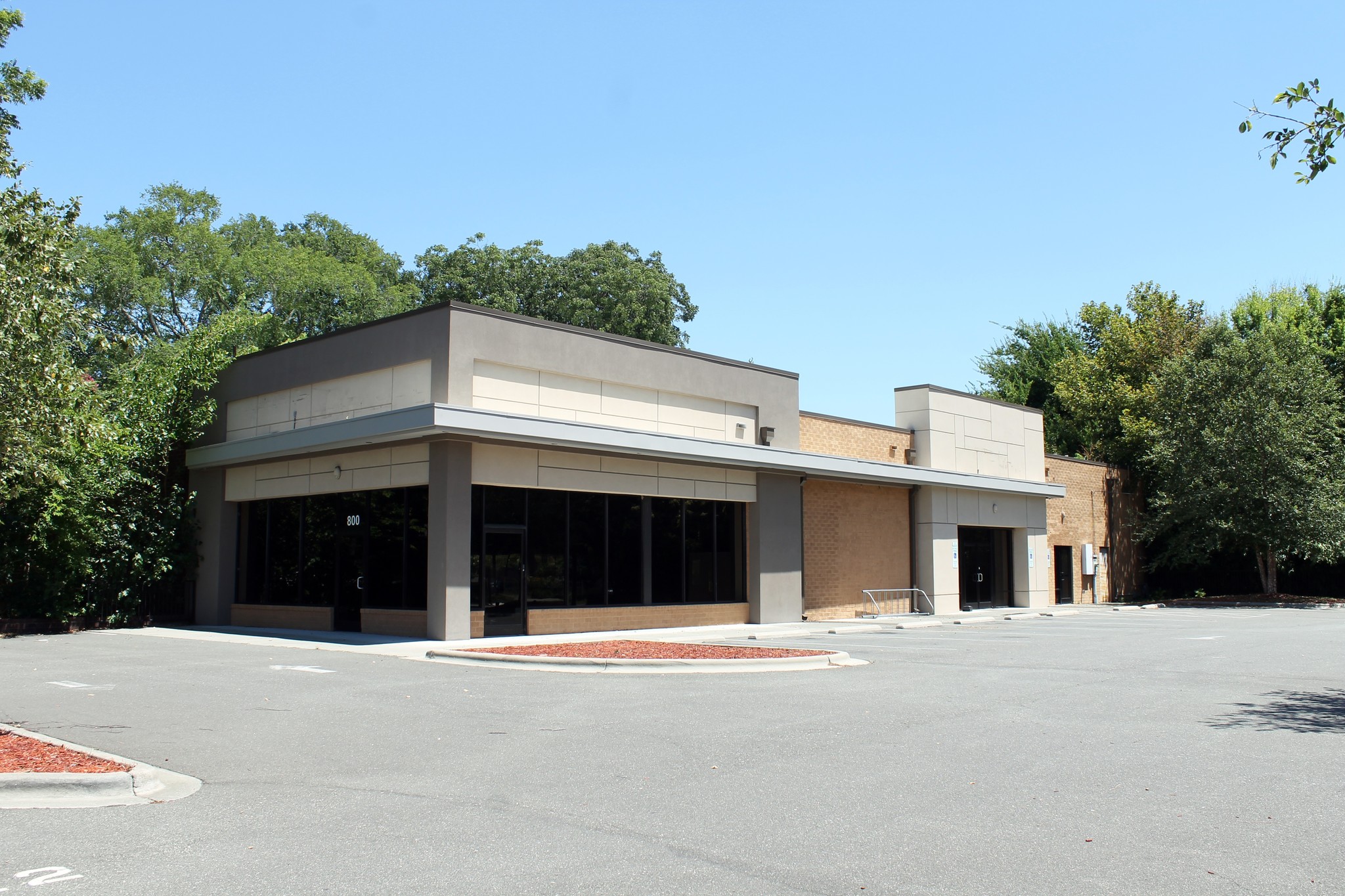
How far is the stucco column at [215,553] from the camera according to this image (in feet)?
82.0

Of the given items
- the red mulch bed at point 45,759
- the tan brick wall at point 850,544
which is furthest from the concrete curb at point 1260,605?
the red mulch bed at point 45,759

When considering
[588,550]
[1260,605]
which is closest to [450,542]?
[588,550]

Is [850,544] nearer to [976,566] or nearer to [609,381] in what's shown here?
[976,566]

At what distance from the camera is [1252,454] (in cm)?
3788

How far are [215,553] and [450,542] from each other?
8420mm

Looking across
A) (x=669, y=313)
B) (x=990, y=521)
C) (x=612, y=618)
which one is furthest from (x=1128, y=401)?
(x=612, y=618)

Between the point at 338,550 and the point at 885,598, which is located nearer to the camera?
the point at 338,550

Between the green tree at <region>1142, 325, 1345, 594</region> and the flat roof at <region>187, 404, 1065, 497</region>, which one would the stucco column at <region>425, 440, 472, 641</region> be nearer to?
the flat roof at <region>187, 404, 1065, 497</region>

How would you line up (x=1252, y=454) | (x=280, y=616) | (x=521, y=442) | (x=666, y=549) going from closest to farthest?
(x=521, y=442), (x=666, y=549), (x=280, y=616), (x=1252, y=454)

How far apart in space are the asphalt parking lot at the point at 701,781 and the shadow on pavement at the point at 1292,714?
6 cm

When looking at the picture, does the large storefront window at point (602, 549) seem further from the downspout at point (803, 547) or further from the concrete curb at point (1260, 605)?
the concrete curb at point (1260, 605)

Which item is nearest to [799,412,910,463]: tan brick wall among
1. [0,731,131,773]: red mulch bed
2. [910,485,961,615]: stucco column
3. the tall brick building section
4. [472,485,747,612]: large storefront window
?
the tall brick building section

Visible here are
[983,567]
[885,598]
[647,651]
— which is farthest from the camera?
[983,567]

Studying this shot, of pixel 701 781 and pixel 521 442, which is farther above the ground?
pixel 521 442
